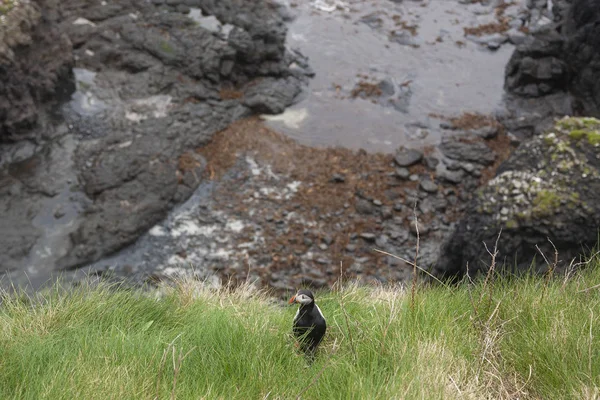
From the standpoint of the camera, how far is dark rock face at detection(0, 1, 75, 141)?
12750mm

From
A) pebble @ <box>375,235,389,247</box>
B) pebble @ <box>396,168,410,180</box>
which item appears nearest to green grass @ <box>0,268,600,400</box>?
pebble @ <box>375,235,389,247</box>

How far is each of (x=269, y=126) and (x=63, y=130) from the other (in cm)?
519

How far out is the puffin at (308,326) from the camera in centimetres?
407

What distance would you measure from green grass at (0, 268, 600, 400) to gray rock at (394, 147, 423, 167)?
910cm

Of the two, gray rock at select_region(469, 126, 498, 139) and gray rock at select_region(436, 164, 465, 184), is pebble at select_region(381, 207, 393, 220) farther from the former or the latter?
gray rock at select_region(469, 126, 498, 139)

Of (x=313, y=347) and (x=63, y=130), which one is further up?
(x=313, y=347)

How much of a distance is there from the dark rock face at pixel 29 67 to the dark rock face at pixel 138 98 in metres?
0.04

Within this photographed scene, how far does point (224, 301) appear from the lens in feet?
19.0

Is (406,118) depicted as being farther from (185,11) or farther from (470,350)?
(470,350)

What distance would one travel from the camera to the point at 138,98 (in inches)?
576

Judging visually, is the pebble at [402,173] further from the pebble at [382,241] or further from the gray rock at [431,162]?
the pebble at [382,241]

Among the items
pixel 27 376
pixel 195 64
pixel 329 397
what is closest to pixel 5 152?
pixel 195 64

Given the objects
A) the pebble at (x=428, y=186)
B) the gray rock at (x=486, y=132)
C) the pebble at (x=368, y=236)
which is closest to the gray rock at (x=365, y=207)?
the pebble at (x=368, y=236)

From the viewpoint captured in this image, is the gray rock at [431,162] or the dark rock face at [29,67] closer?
the dark rock face at [29,67]
